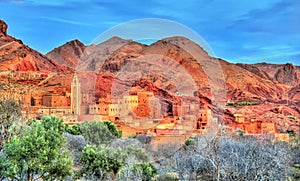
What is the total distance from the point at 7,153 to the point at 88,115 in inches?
1397

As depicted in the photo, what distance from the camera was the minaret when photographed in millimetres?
48369

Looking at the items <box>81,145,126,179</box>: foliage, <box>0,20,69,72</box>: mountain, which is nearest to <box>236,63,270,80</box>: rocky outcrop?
<box>0,20,69,72</box>: mountain

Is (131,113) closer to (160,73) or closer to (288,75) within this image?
(160,73)

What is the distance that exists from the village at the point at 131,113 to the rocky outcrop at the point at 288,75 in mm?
67087

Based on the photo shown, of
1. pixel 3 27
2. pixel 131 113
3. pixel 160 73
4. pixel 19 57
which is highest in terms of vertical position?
pixel 3 27

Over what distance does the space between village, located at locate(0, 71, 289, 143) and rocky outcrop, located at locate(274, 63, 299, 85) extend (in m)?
67.1

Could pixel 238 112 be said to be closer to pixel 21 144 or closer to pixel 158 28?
pixel 158 28

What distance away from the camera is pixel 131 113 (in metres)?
36.4

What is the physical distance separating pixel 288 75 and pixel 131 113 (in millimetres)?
98084

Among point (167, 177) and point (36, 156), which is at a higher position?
point (36, 156)

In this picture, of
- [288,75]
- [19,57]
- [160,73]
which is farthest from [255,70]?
[19,57]

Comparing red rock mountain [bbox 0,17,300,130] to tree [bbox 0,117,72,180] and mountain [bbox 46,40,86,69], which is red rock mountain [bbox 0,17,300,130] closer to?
mountain [bbox 46,40,86,69]

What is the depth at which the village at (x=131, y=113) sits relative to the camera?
1262 inches

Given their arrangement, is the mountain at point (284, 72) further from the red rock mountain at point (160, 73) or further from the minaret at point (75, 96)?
the minaret at point (75, 96)
